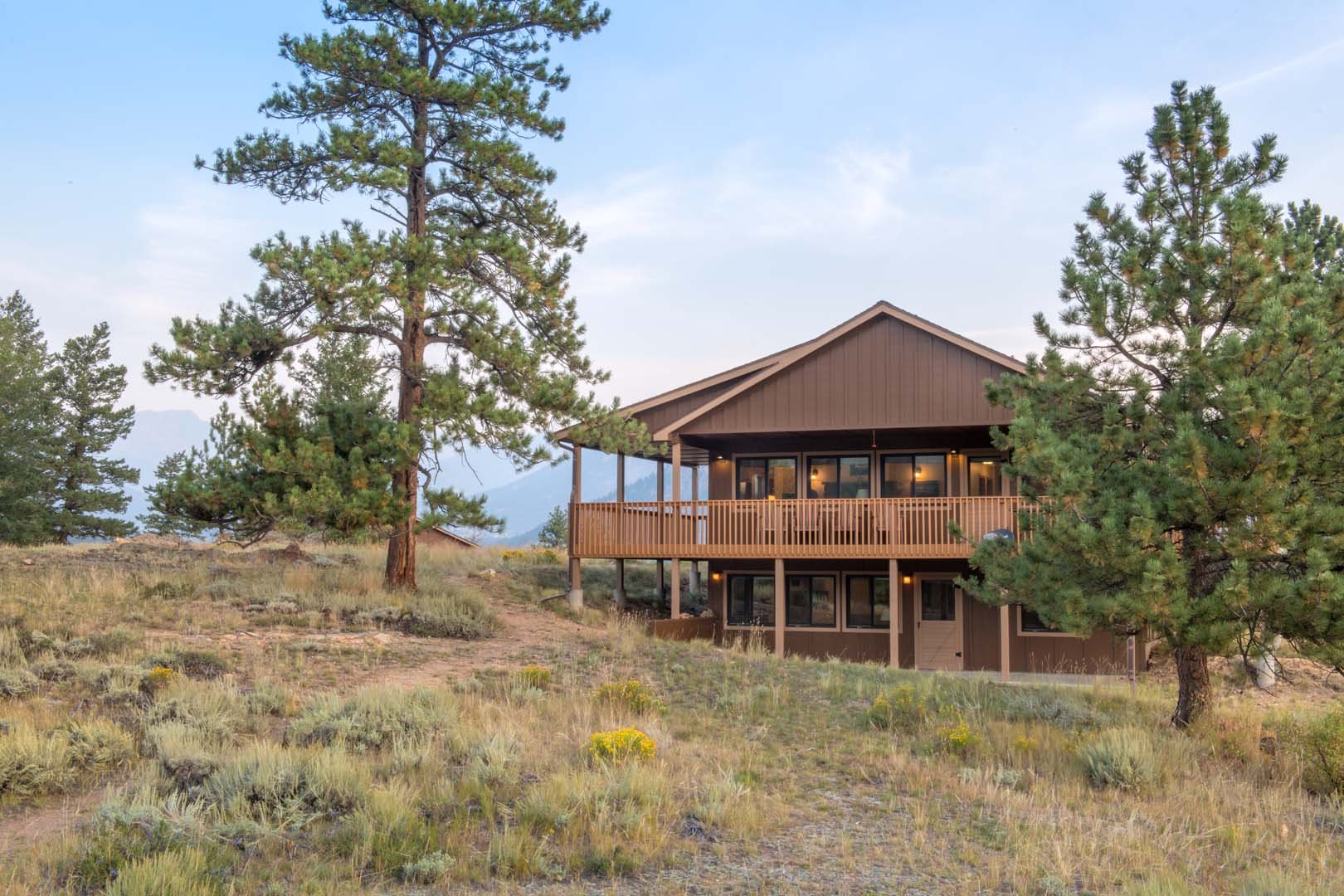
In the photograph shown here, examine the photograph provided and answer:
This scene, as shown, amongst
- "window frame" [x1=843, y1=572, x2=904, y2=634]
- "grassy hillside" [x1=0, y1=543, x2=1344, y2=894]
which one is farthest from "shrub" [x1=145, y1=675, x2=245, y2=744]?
"window frame" [x1=843, y1=572, x2=904, y2=634]

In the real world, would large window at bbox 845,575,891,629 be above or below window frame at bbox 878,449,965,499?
below

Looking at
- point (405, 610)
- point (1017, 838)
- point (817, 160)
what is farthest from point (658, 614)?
point (1017, 838)

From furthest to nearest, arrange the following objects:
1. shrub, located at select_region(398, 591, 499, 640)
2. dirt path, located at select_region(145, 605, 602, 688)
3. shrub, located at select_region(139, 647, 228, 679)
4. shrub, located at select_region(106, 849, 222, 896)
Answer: shrub, located at select_region(398, 591, 499, 640), dirt path, located at select_region(145, 605, 602, 688), shrub, located at select_region(139, 647, 228, 679), shrub, located at select_region(106, 849, 222, 896)

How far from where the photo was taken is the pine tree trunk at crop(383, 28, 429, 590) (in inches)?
634

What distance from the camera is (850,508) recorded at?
19.5 meters

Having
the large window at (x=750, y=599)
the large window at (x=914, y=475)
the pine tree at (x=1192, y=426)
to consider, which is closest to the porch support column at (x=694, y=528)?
the large window at (x=750, y=599)

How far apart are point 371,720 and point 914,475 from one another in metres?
15.1

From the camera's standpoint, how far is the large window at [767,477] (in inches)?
889

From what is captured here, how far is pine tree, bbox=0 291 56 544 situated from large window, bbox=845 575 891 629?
33049 millimetres

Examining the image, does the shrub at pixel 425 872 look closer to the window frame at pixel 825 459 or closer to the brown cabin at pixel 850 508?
the brown cabin at pixel 850 508

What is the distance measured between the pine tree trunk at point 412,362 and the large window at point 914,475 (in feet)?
34.1

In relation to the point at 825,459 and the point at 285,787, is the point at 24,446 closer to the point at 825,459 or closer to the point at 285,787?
the point at 825,459

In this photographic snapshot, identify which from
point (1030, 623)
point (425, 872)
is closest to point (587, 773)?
point (425, 872)

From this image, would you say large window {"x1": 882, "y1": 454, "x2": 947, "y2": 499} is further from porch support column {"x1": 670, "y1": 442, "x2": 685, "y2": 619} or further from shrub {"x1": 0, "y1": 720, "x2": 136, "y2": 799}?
shrub {"x1": 0, "y1": 720, "x2": 136, "y2": 799}
